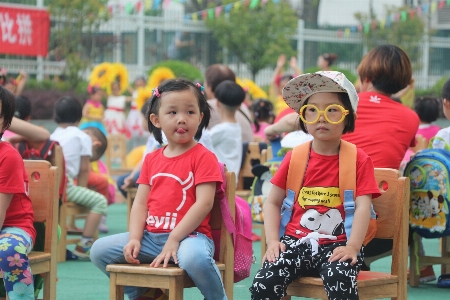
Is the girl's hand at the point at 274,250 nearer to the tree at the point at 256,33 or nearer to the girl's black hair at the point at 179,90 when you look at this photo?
the girl's black hair at the point at 179,90

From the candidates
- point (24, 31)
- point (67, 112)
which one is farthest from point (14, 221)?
point (24, 31)

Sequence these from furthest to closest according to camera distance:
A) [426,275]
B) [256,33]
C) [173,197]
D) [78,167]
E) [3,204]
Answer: [256,33] → [78,167] → [426,275] → [3,204] → [173,197]

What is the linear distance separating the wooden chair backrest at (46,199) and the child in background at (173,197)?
45 centimetres

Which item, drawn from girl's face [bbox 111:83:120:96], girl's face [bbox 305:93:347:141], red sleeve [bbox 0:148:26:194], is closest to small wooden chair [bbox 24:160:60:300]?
red sleeve [bbox 0:148:26:194]

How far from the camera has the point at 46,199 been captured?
14.6 feet

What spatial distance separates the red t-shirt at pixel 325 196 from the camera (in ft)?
12.6

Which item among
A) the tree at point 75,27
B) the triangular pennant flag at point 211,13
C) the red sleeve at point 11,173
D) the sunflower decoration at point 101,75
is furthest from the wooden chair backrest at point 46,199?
the triangular pennant flag at point 211,13

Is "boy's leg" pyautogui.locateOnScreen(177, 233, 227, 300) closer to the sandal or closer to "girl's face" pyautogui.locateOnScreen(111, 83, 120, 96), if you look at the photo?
the sandal

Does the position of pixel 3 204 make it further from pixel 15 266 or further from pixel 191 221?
pixel 191 221

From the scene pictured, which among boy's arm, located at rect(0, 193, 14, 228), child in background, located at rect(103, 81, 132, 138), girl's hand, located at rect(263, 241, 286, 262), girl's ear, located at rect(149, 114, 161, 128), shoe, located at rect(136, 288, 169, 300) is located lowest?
child in background, located at rect(103, 81, 132, 138)

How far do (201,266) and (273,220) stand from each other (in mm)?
397

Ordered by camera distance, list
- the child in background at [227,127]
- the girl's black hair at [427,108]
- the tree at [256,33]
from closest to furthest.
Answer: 1. the child in background at [227,127]
2. the girl's black hair at [427,108]
3. the tree at [256,33]

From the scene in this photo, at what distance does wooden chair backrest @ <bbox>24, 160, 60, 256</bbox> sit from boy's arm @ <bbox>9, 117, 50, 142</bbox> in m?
1.08

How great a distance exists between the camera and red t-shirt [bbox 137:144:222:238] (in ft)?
13.1
